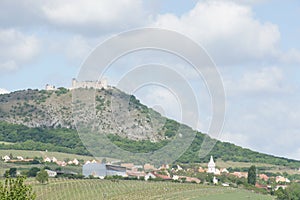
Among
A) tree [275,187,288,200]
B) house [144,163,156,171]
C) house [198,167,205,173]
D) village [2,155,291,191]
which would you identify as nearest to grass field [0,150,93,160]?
village [2,155,291,191]

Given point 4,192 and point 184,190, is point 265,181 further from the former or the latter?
point 4,192

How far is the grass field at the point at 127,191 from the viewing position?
105287 millimetres

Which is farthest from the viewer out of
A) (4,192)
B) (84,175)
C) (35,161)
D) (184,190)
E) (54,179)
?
(35,161)

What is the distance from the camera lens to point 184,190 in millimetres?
121000

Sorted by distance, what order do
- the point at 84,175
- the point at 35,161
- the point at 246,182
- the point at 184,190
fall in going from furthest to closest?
the point at 35,161
the point at 246,182
the point at 84,175
the point at 184,190

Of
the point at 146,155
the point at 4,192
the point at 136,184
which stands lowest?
the point at 4,192

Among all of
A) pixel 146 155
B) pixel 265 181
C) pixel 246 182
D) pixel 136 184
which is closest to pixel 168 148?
pixel 146 155

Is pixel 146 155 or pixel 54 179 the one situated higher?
pixel 146 155

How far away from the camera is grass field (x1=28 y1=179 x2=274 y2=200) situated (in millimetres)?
105287

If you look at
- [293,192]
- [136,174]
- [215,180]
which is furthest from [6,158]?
[293,192]

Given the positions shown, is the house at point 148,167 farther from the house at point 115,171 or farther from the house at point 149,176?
the house at point 149,176

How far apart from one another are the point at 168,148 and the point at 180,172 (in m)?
18.3

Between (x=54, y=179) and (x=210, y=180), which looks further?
(x=210, y=180)

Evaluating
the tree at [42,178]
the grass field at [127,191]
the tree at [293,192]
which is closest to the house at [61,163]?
the grass field at [127,191]
